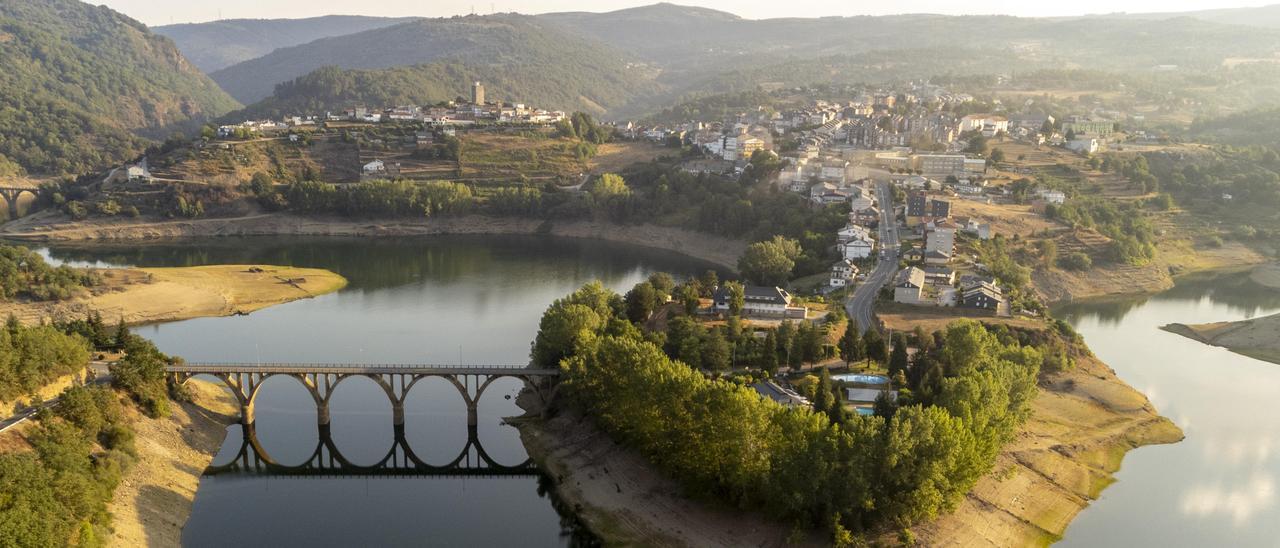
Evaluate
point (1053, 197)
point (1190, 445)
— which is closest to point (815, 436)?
point (1190, 445)

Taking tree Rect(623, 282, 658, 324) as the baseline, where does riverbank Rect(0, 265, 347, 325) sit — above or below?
below

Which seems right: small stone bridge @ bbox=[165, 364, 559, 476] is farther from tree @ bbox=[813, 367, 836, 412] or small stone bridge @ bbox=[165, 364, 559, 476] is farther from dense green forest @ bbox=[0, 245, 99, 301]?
dense green forest @ bbox=[0, 245, 99, 301]

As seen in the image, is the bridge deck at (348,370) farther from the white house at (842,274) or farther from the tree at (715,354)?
the white house at (842,274)

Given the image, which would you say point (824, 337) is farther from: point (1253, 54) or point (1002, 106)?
point (1253, 54)

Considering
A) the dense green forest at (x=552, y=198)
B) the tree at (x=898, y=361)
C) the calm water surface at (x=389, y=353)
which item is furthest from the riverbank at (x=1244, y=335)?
the dense green forest at (x=552, y=198)

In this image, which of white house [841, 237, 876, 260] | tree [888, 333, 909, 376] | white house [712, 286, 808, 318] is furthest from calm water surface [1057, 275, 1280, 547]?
white house [712, 286, 808, 318]

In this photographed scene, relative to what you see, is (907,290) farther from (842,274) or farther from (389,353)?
(389,353)
